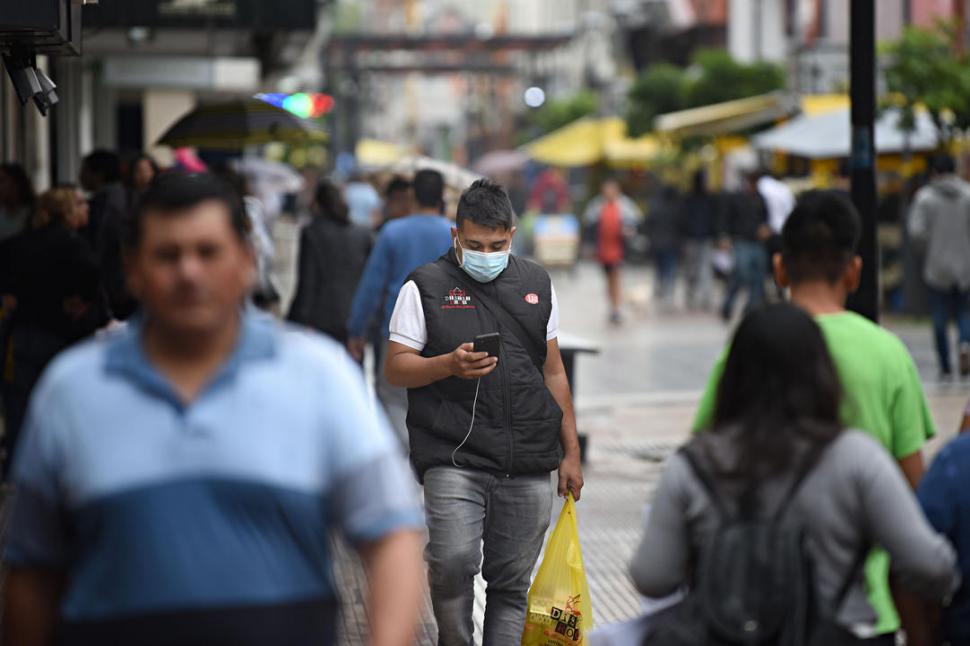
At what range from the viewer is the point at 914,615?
3768 millimetres

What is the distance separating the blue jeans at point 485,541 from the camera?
5719 millimetres

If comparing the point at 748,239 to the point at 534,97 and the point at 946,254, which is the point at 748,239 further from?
the point at 534,97

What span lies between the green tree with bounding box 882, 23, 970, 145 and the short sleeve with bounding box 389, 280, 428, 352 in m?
14.8

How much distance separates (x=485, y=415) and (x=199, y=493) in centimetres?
285

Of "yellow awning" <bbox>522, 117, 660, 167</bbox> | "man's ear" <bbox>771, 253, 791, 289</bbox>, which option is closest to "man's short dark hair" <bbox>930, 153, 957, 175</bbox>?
"man's ear" <bbox>771, 253, 791, 289</bbox>

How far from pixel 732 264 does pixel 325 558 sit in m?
18.8

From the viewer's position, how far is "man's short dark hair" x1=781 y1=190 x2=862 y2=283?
433cm

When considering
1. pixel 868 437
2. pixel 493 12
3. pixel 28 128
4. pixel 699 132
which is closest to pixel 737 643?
pixel 868 437

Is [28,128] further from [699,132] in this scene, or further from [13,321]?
[699,132]

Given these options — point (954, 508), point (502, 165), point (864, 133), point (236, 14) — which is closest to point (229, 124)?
point (236, 14)

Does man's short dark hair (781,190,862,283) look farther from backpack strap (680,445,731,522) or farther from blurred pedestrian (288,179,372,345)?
blurred pedestrian (288,179,372,345)

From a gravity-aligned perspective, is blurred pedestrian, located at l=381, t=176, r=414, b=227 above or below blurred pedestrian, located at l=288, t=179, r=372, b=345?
above

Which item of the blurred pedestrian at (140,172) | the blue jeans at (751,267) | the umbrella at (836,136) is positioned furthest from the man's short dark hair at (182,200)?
the blue jeans at (751,267)

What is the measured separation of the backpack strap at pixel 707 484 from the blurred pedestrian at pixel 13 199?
854 centimetres
